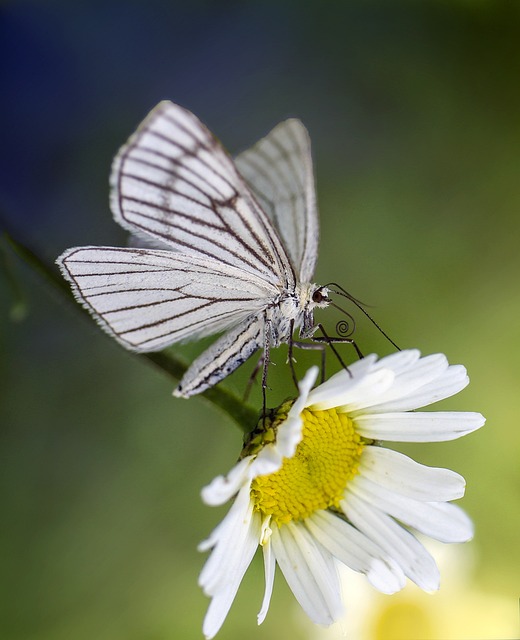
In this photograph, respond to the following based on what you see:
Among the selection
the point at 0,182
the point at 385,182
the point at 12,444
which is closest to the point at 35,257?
the point at 12,444

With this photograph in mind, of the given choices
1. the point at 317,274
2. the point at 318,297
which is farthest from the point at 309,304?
the point at 317,274

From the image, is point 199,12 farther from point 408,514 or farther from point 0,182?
point 408,514

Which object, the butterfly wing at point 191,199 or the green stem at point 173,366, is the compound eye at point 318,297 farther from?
the green stem at point 173,366

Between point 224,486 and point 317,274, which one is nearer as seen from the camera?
point 224,486

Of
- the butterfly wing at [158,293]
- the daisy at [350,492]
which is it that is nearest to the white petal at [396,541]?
the daisy at [350,492]

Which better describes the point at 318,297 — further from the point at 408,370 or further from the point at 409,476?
the point at 409,476
